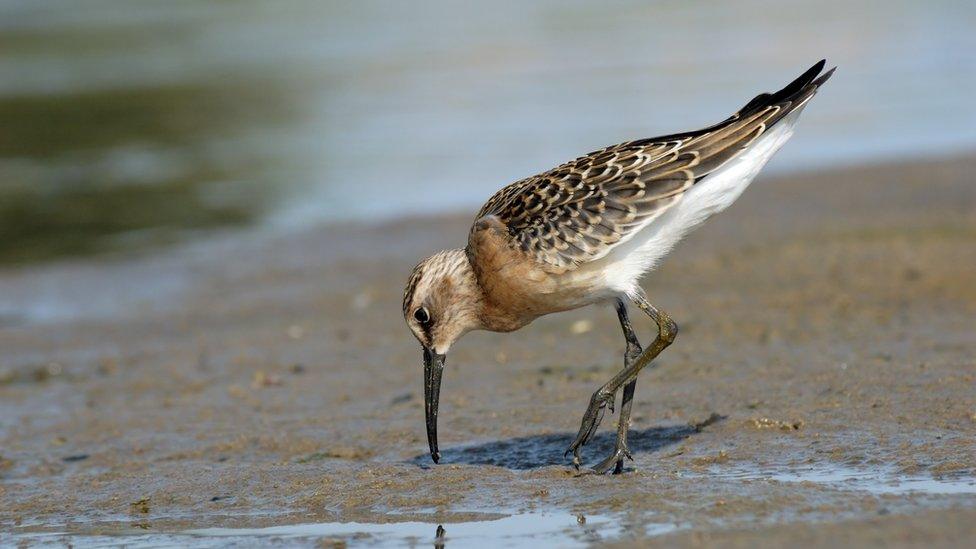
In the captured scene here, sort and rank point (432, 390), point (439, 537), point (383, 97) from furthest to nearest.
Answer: point (383, 97) < point (432, 390) < point (439, 537)

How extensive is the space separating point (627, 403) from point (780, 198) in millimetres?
8317

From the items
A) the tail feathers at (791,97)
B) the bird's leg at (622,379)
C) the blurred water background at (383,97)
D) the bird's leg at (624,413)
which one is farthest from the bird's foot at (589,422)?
the blurred water background at (383,97)

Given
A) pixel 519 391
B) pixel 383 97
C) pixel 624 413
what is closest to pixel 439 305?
pixel 624 413

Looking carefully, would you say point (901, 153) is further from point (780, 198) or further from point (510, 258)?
point (510, 258)

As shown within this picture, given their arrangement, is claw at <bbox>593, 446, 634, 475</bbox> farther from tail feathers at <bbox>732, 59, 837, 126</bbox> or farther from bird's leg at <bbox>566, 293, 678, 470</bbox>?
tail feathers at <bbox>732, 59, 837, 126</bbox>

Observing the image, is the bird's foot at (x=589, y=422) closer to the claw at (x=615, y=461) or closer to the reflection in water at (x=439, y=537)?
the claw at (x=615, y=461)

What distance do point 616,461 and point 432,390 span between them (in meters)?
1.21

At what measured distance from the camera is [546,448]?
8234 millimetres

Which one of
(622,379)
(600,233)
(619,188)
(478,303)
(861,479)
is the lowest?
(861,479)

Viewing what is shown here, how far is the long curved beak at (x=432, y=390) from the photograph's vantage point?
784cm

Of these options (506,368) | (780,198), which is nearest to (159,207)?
(780,198)

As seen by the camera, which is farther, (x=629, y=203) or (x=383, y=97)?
(x=383, y=97)

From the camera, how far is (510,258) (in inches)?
299

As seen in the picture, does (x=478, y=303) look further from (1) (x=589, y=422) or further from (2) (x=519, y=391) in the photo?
(2) (x=519, y=391)
